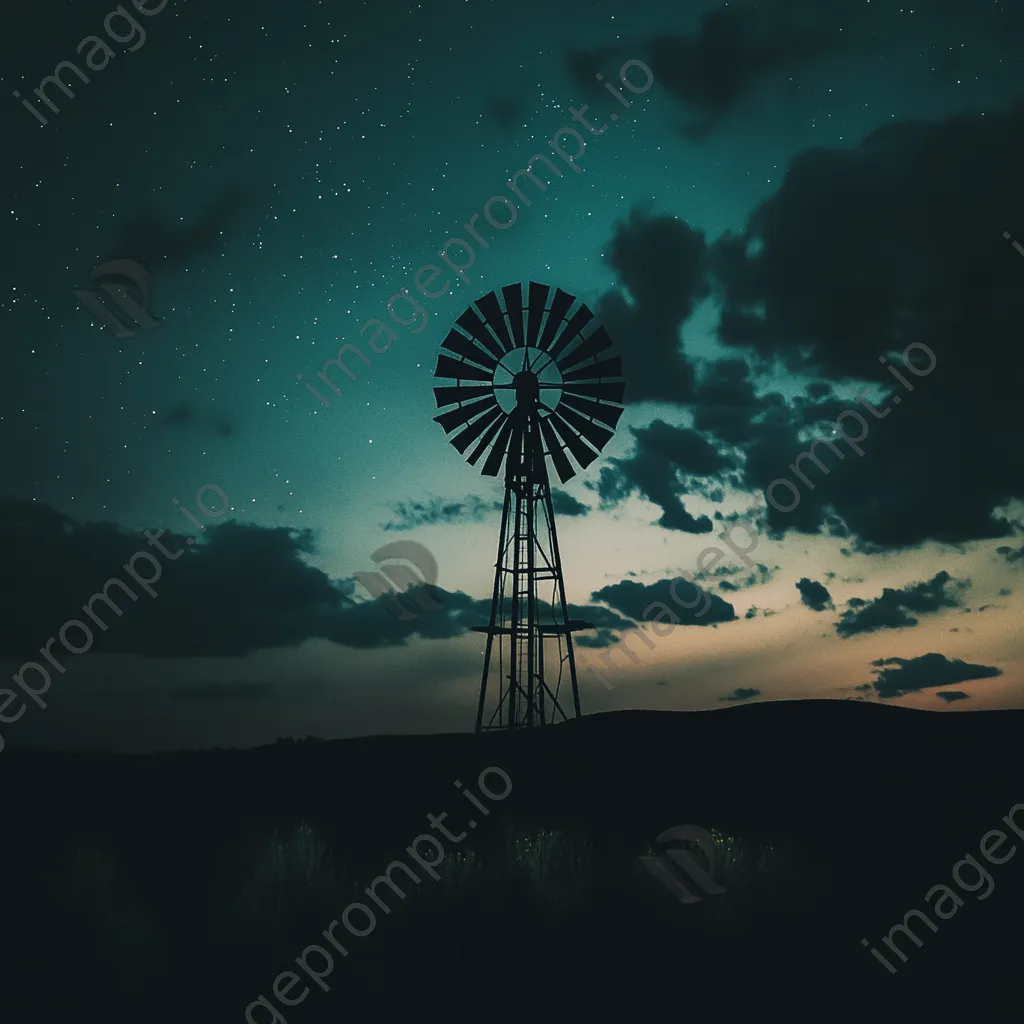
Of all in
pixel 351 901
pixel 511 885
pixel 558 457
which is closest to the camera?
pixel 351 901

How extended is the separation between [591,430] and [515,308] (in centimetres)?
387

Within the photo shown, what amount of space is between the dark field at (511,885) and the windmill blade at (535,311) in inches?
494

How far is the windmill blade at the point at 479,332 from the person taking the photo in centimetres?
2605

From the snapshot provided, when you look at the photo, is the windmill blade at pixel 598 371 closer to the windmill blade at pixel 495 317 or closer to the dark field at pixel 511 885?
the windmill blade at pixel 495 317

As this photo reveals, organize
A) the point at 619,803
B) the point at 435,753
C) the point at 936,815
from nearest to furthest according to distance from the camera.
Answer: the point at 936,815
the point at 619,803
the point at 435,753

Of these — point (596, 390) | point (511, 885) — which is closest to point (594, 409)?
point (596, 390)

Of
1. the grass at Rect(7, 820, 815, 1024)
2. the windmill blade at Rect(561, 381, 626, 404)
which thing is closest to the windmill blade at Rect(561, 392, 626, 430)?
the windmill blade at Rect(561, 381, 626, 404)

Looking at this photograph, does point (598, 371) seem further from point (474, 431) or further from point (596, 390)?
point (474, 431)

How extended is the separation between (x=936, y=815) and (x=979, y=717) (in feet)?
27.1

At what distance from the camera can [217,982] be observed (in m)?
8.54

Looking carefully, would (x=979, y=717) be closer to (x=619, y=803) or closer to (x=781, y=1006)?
(x=619, y=803)

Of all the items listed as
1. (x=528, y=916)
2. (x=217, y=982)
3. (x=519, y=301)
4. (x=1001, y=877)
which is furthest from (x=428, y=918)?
(x=519, y=301)

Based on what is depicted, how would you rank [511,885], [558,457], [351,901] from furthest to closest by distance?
1. [558,457]
2. [511,885]
3. [351,901]

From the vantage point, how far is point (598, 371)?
25.8m
